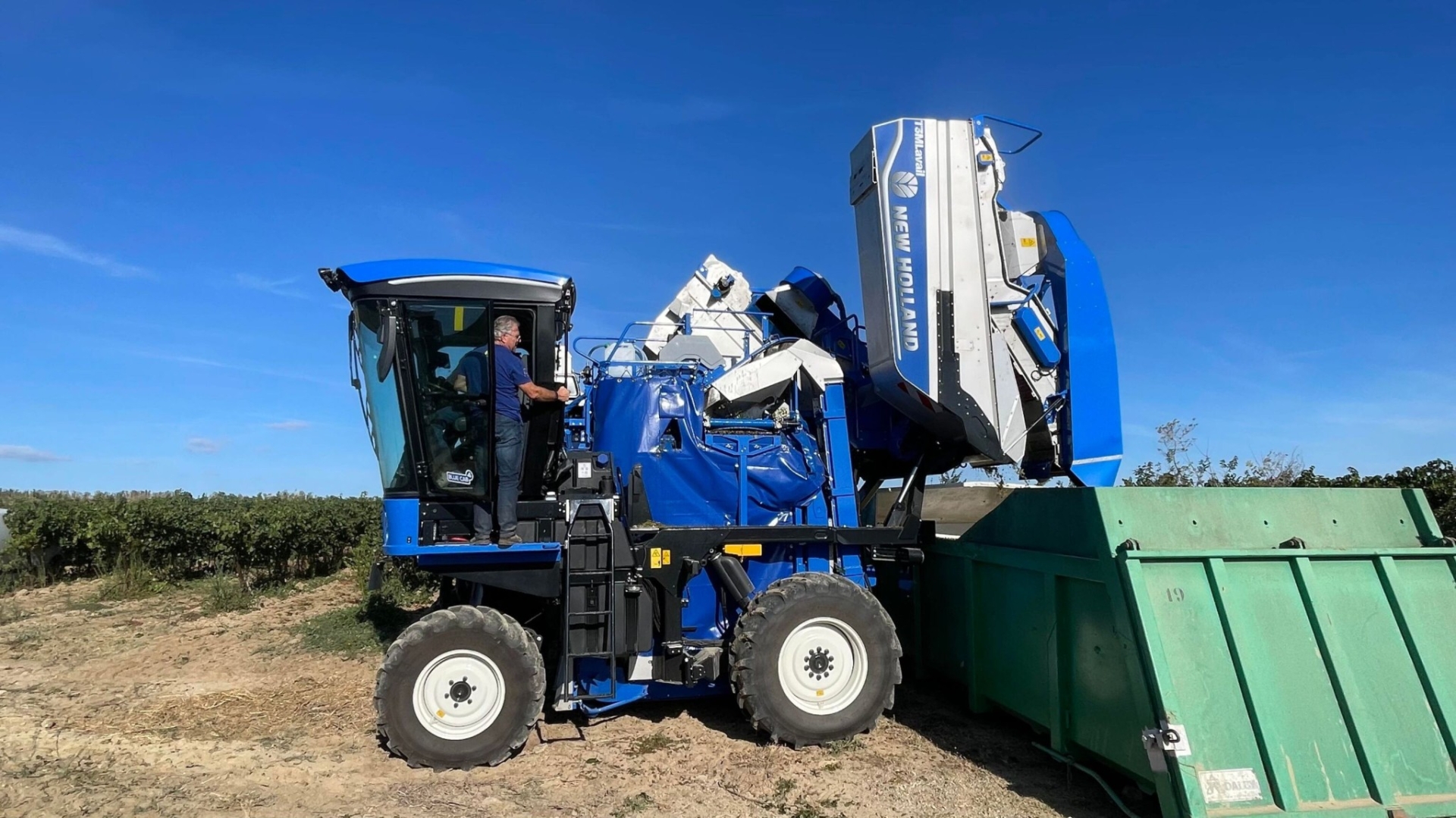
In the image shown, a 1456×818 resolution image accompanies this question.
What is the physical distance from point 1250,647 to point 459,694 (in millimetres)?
4531

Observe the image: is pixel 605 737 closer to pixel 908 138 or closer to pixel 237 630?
pixel 908 138

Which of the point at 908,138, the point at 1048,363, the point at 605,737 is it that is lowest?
the point at 605,737

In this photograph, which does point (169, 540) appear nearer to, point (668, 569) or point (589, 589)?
point (589, 589)

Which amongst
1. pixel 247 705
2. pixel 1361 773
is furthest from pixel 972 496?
pixel 247 705

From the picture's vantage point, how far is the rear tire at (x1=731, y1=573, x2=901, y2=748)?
18.2 ft

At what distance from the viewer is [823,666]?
224 inches

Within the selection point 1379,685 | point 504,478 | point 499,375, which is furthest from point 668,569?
A: point 1379,685

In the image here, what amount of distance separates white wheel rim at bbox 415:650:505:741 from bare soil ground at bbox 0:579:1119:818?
28 cm

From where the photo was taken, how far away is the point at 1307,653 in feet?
14.0

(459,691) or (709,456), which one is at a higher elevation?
(709,456)

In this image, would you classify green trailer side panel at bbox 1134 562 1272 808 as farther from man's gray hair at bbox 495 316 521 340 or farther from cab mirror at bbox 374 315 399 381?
cab mirror at bbox 374 315 399 381

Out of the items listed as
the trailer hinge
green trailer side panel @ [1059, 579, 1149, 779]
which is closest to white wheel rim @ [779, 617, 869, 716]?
green trailer side panel @ [1059, 579, 1149, 779]

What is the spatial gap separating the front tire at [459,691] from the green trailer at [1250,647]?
3.23 metres

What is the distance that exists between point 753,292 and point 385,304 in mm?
3265
